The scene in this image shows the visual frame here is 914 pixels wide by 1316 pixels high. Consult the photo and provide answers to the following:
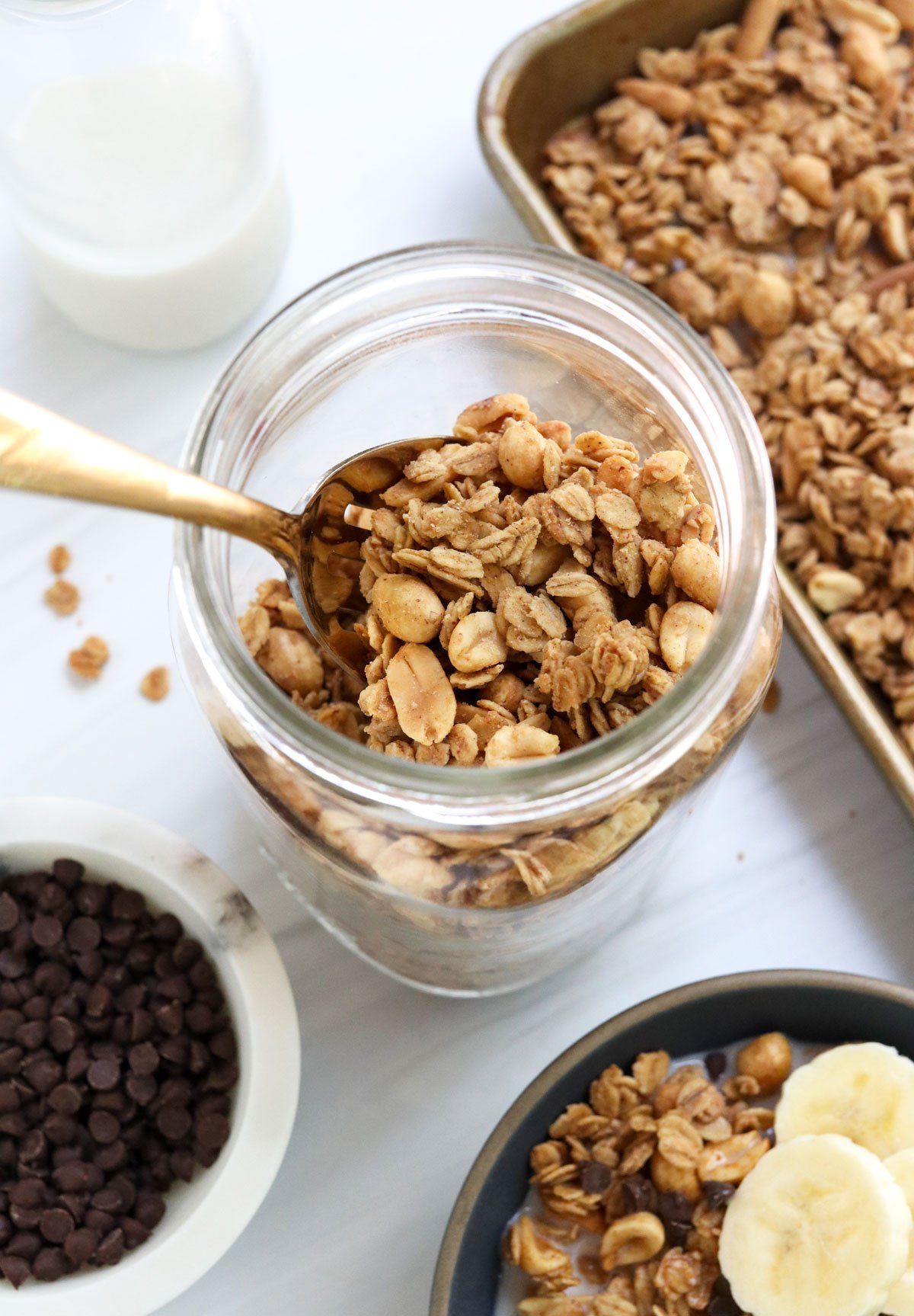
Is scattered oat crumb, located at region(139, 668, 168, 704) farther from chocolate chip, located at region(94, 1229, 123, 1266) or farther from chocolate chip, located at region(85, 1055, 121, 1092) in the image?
chocolate chip, located at region(94, 1229, 123, 1266)

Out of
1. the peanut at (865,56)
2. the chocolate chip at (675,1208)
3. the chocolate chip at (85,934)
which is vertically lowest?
the chocolate chip at (675,1208)

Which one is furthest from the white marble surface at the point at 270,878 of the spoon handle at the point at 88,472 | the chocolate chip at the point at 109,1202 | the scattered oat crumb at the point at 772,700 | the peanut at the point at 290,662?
the spoon handle at the point at 88,472

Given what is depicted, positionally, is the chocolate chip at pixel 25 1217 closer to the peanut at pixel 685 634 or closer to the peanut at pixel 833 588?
the peanut at pixel 685 634

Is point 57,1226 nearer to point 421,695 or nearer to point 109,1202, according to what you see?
point 109,1202

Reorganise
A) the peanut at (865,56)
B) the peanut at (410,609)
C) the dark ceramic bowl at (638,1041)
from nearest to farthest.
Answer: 1. the peanut at (410,609)
2. the dark ceramic bowl at (638,1041)
3. the peanut at (865,56)

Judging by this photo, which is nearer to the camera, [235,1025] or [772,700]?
[235,1025]

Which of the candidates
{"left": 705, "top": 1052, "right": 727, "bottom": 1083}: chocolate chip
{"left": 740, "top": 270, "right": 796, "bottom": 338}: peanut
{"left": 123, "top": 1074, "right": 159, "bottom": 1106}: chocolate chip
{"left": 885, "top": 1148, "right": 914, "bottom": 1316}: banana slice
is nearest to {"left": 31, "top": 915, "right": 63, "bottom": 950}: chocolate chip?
{"left": 123, "top": 1074, "right": 159, "bottom": 1106}: chocolate chip

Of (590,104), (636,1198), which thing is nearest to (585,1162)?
(636,1198)
